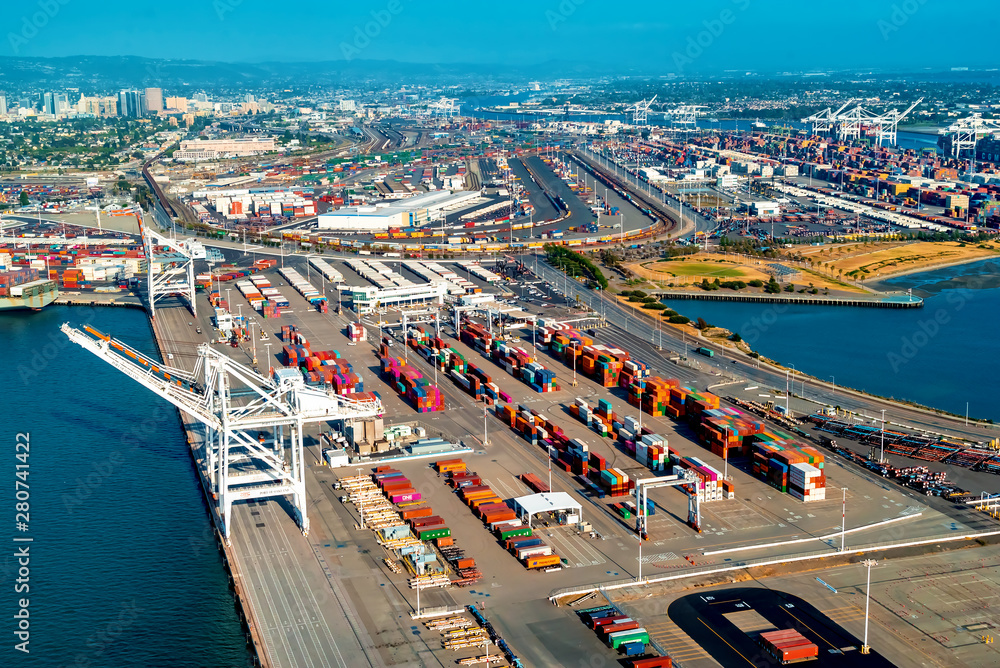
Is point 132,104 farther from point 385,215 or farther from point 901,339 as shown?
point 901,339

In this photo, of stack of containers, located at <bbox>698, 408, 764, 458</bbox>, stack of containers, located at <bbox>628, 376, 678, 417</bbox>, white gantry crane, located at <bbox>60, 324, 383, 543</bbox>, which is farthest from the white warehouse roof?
stack of containers, located at <bbox>628, 376, 678, 417</bbox>

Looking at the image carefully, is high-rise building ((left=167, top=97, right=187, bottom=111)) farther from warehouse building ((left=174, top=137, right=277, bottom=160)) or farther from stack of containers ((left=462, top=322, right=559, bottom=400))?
stack of containers ((left=462, top=322, right=559, bottom=400))

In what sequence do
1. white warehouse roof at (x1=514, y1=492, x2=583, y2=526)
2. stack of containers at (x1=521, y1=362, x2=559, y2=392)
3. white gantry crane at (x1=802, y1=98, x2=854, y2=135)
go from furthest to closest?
white gantry crane at (x1=802, y1=98, x2=854, y2=135) → stack of containers at (x1=521, y1=362, x2=559, y2=392) → white warehouse roof at (x1=514, y1=492, x2=583, y2=526)

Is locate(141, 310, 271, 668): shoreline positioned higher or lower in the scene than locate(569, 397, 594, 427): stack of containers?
lower

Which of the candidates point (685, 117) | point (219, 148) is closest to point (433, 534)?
point (219, 148)

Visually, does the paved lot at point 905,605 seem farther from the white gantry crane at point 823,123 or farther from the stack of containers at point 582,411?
the white gantry crane at point 823,123

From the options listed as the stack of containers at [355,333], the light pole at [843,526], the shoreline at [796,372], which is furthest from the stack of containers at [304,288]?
the light pole at [843,526]

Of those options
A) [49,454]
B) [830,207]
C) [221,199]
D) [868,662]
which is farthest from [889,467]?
[221,199]
